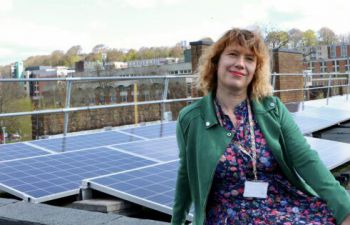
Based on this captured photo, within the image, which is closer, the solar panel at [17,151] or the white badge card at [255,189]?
the white badge card at [255,189]

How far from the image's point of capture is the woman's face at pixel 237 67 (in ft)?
6.84

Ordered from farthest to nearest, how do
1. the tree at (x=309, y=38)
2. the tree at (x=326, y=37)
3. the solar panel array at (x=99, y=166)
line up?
the tree at (x=326, y=37)
the tree at (x=309, y=38)
the solar panel array at (x=99, y=166)

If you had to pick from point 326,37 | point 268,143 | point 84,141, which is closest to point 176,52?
point 326,37

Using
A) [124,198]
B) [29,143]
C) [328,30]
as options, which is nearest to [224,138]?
[124,198]

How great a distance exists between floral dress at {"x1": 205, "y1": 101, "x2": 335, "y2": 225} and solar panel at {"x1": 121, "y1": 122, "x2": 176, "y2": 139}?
4598 millimetres

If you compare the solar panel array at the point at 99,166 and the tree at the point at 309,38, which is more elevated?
the tree at the point at 309,38

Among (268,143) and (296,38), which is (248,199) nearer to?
(268,143)

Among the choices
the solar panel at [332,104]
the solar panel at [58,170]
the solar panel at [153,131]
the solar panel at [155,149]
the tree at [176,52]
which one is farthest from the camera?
the tree at [176,52]

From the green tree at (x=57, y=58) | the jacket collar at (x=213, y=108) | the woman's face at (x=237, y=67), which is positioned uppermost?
the green tree at (x=57, y=58)

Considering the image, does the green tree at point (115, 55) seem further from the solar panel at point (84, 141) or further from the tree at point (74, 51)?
the solar panel at point (84, 141)

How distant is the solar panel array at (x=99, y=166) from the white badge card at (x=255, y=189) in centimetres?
133

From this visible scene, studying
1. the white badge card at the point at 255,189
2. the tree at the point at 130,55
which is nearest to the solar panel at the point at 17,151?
the white badge card at the point at 255,189

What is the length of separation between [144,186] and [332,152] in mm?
Result: 2410

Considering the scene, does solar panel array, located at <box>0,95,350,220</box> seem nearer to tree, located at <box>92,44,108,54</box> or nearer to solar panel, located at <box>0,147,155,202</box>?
solar panel, located at <box>0,147,155,202</box>
